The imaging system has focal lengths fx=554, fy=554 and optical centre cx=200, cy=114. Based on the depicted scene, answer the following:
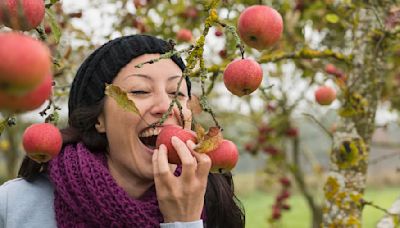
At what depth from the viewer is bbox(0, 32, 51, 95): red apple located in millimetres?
566

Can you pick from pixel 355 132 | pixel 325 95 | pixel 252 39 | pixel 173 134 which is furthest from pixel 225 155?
pixel 325 95

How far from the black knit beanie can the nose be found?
8.0 inches

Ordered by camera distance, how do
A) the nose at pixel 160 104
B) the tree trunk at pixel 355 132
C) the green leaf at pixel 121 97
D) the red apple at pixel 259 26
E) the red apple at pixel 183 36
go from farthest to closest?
1. the red apple at pixel 183 36
2. the tree trunk at pixel 355 132
3. the nose at pixel 160 104
4. the red apple at pixel 259 26
5. the green leaf at pixel 121 97

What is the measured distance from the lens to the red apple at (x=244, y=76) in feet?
3.87

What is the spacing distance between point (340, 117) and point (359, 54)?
271mm

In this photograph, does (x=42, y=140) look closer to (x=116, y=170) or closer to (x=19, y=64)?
A: (x=116, y=170)

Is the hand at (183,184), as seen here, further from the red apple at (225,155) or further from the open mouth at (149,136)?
the open mouth at (149,136)

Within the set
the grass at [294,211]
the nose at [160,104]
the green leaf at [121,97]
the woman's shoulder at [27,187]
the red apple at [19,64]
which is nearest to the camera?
the red apple at [19,64]

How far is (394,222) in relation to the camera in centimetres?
A: 206

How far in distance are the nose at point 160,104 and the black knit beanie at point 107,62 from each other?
0.20 meters

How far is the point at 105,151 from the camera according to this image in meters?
1.91

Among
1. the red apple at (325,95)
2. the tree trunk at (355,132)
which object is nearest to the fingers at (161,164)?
the tree trunk at (355,132)

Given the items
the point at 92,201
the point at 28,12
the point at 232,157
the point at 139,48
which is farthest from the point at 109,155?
the point at 28,12

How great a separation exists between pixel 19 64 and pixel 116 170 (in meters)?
1.25
